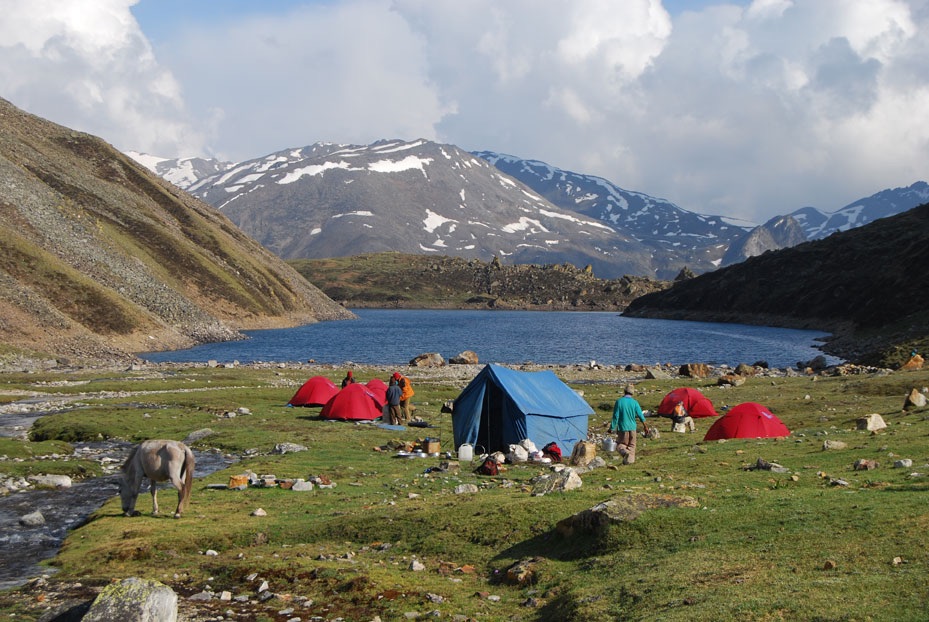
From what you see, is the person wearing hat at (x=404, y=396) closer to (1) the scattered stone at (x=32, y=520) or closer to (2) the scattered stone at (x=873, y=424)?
(1) the scattered stone at (x=32, y=520)

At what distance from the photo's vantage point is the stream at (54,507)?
1919cm

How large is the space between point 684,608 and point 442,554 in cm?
744

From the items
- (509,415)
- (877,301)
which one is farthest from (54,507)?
(877,301)

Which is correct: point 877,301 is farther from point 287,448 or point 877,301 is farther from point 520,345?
point 287,448

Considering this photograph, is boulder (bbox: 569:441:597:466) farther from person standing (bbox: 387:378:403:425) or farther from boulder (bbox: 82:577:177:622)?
boulder (bbox: 82:577:177:622)

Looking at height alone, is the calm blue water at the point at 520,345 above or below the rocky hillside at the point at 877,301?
below

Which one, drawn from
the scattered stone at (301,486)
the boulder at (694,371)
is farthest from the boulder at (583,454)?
the boulder at (694,371)

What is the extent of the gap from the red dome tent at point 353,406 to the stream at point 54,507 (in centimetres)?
1155

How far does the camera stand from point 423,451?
113 feet

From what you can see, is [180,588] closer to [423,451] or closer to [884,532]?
[884,532]

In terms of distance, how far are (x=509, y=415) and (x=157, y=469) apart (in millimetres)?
16502

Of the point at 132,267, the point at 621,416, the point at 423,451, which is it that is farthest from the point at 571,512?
the point at 132,267

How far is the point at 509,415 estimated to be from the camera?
34.9 metres

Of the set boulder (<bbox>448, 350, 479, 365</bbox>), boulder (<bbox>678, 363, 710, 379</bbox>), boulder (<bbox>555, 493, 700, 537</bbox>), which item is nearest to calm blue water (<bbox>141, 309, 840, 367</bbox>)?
boulder (<bbox>448, 350, 479, 365</bbox>)
